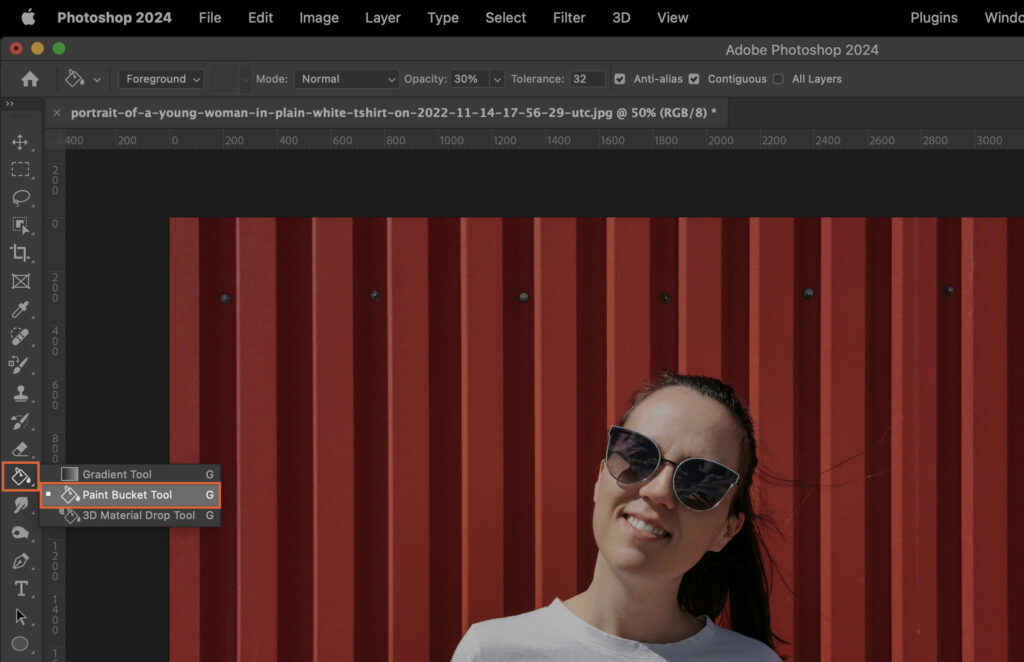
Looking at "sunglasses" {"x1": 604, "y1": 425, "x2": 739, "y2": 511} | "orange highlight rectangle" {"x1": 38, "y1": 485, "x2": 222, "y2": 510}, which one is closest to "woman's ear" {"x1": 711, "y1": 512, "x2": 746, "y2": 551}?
"sunglasses" {"x1": 604, "y1": 425, "x2": 739, "y2": 511}

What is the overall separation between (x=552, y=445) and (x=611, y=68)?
1.12m

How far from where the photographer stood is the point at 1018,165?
278 cm

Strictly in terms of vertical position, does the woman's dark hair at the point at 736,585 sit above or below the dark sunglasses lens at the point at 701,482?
below

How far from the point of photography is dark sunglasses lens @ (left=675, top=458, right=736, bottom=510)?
2.09m

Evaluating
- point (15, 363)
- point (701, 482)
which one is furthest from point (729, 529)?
point (15, 363)

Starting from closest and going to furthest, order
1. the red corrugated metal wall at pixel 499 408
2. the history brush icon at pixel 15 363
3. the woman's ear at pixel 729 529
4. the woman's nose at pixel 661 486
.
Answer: the woman's nose at pixel 661 486, the woman's ear at pixel 729 529, the history brush icon at pixel 15 363, the red corrugated metal wall at pixel 499 408

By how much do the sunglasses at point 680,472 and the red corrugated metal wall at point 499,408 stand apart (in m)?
0.66

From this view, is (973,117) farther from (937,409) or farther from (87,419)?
(87,419)

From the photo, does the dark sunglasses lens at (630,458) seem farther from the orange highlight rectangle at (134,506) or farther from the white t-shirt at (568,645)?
the orange highlight rectangle at (134,506)

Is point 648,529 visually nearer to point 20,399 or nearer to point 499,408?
point 499,408

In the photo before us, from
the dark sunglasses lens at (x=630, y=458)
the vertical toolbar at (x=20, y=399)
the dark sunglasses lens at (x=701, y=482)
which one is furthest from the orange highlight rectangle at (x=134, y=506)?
the dark sunglasses lens at (x=701, y=482)

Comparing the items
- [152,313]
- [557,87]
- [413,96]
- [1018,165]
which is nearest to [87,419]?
[152,313]

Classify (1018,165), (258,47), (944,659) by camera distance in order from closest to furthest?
(258,47)
(1018,165)
(944,659)

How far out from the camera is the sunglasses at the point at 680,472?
2094 millimetres
